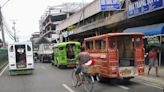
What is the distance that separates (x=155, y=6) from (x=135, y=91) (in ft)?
34.2

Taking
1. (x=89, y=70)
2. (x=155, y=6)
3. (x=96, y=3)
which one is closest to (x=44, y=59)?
(x=96, y=3)

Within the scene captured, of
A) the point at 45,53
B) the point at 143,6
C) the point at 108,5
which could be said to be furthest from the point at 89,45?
the point at 45,53

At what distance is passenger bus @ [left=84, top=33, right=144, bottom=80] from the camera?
56.7 ft

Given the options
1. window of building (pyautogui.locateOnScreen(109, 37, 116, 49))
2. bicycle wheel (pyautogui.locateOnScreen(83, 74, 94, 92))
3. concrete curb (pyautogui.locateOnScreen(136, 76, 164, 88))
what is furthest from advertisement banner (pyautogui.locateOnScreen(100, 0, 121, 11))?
bicycle wheel (pyautogui.locateOnScreen(83, 74, 94, 92))

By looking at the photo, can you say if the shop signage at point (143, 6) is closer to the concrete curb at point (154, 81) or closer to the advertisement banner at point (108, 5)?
the advertisement banner at point (108, 5)

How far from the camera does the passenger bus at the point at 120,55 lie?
17.3 metres

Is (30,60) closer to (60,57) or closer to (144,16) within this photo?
(60,57)

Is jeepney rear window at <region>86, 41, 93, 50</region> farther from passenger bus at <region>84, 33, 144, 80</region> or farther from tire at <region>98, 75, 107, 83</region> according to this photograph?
tire at <region>98, 75, 107, 83</region>

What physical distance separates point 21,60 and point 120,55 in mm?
10650

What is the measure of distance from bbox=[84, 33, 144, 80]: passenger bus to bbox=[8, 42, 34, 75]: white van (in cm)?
844

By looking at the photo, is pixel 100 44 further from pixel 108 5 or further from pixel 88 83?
pixel 108 5

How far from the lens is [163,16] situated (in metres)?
28.1

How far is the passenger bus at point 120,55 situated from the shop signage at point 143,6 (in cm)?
581

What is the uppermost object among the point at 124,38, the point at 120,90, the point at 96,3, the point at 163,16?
the point at 96,3
